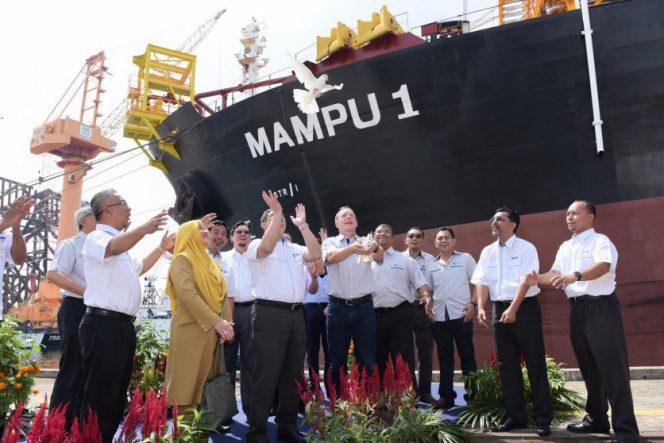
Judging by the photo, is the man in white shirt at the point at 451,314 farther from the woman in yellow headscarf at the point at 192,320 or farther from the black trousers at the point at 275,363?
the woman in yellow headscarf at the point at 192,320

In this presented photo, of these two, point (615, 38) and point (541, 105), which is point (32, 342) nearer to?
point (541, 105)

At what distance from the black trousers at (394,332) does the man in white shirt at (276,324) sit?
1.18m

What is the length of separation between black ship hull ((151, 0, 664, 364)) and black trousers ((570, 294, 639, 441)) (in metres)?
3.53

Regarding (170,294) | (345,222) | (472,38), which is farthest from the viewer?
(472,38)

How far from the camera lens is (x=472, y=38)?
7863 millimetres

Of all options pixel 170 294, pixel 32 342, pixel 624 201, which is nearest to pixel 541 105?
pixel 624 201

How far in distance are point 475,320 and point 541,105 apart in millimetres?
3299

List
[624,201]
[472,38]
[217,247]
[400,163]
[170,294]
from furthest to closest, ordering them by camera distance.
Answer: [400,163] → [472,38] → [624,201] → [217,247] → [170,294]

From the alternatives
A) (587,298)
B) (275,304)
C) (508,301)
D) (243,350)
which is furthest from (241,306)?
(587,298)

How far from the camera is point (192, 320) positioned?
11.6ft

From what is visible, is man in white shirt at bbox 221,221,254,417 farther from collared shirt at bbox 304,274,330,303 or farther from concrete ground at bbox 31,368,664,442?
concrete ground at bbox 31,368,664,442

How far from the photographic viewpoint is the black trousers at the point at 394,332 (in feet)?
15.9

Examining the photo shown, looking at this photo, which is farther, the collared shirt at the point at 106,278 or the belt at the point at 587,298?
the belt at the point at 587,298

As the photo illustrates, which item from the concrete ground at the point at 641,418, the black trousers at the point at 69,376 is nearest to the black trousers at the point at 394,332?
the concrete ground at the point at 641,418
